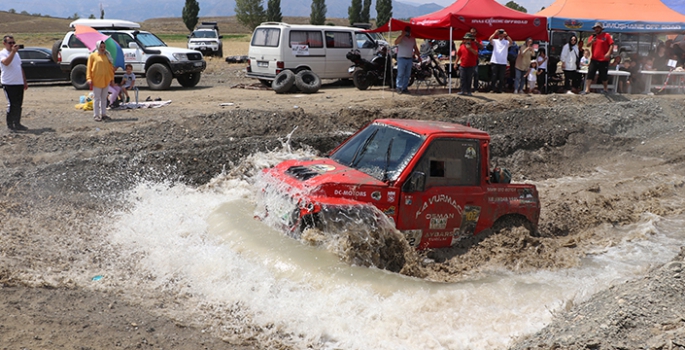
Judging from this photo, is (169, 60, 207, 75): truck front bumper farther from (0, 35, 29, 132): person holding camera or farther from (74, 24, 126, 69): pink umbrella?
(0, 35, 29, 132): person holding camera

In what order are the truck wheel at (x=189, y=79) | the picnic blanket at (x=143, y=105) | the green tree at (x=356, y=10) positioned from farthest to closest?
the green tree at (x=356, y=10), the truck wheel at (x=189, y=79), the picnic blanket at (x=143, y=105)

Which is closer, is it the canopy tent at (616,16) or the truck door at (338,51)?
the canopy tent at (616,16)

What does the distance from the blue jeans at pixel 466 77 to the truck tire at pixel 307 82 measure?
4382 millimetres

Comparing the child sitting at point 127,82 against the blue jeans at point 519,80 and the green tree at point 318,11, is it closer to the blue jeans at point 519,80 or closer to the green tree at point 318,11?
the blue jeans at point 519,80

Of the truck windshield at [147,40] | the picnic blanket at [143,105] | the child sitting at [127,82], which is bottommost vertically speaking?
the picnic blanket at [143,105]

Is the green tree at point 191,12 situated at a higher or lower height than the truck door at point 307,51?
higher

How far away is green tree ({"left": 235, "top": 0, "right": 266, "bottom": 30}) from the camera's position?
80375 millimetres

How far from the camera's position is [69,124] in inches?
547

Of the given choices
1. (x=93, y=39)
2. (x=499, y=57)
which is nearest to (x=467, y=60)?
(x=499, y=57)

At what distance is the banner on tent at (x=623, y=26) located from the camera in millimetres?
19719

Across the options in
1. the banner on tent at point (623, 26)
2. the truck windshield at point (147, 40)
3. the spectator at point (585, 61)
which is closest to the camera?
the banner on tent at point (623, 26)

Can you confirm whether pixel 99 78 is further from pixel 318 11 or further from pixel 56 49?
pixel 318 11

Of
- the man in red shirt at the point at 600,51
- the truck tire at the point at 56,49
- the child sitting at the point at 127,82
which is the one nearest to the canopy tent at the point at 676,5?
the man in red shirt at the point at 600,51

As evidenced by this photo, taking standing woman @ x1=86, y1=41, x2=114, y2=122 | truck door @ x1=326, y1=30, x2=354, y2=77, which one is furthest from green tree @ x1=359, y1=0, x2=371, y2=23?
standing woman @ x1=86, y1=41, x2=114, y2=122
